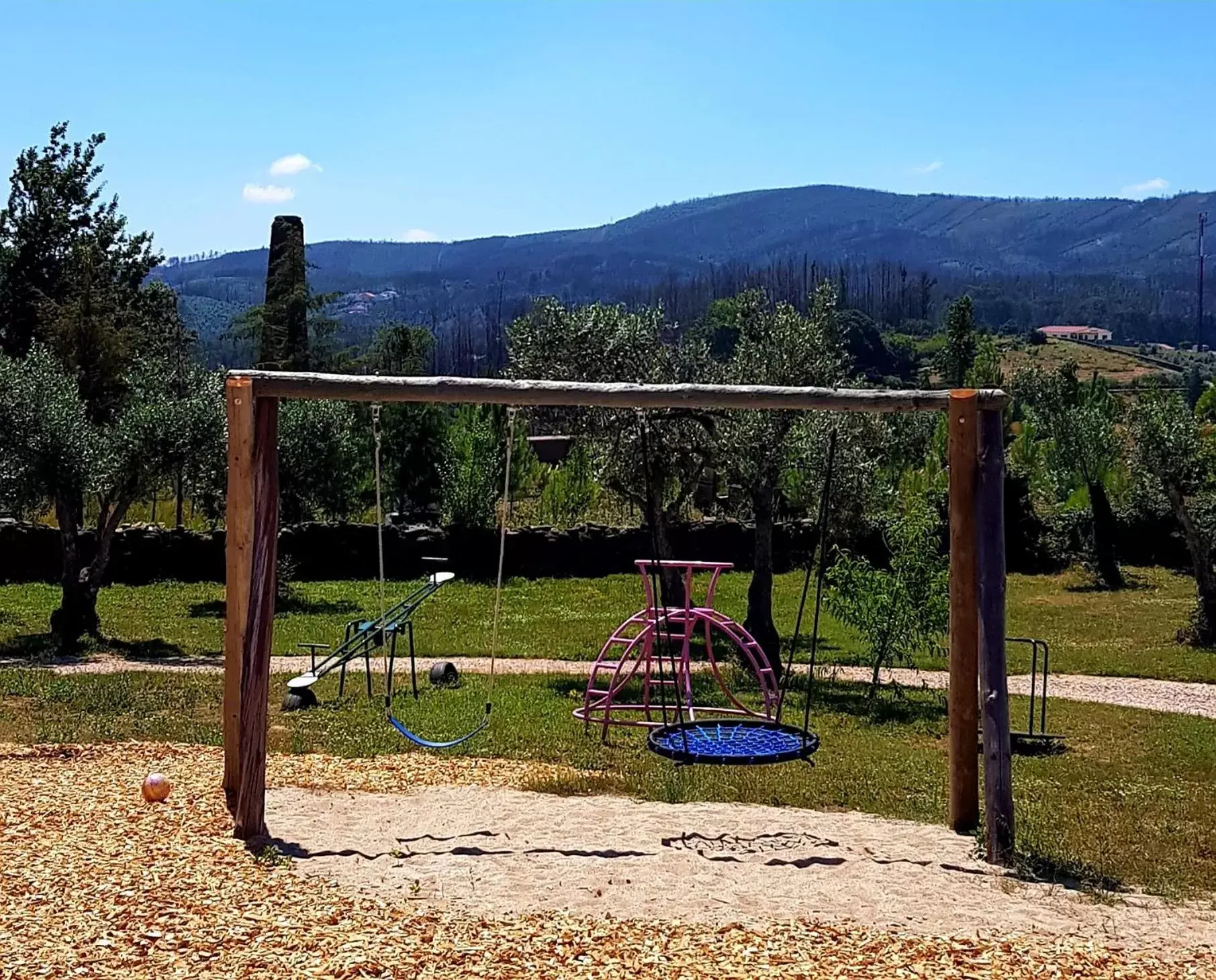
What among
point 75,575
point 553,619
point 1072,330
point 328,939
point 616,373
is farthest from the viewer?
point 1072,330

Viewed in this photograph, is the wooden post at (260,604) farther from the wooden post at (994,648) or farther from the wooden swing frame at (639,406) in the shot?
the wooden post at (994,648)

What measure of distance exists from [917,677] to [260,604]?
11.1 meters

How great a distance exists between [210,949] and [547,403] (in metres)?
3.35

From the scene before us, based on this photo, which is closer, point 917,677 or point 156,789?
point 156,789

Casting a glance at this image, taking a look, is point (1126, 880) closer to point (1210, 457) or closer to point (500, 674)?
point (500, 674)

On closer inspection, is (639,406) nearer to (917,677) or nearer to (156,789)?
(156,789)

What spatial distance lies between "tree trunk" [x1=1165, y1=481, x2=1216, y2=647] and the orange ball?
15.6m

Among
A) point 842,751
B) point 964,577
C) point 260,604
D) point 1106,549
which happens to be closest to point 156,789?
Result: point 260,604

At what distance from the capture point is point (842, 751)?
10555 mm

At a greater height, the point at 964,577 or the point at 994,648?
the point at 964,577

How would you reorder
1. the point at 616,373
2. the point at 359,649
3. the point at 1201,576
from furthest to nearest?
the point at 1201,576
the point at 616,373
the point at 359,649

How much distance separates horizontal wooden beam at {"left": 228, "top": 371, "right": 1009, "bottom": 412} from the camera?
6.98 meters

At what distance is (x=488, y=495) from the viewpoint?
86.6 feet

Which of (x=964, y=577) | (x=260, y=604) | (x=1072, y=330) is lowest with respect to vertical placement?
(x=260, y=604)
